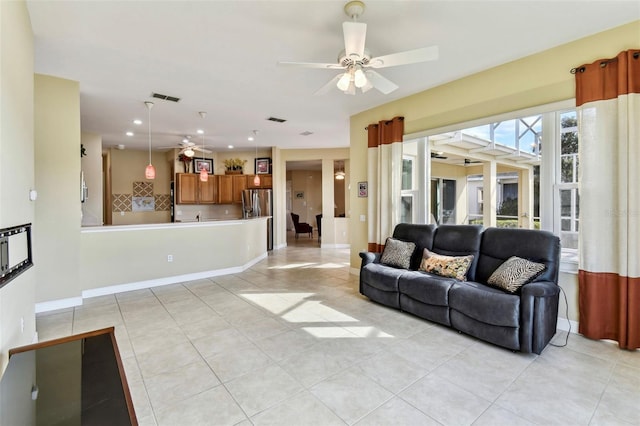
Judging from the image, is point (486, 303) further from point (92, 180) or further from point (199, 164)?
point (199, 164)

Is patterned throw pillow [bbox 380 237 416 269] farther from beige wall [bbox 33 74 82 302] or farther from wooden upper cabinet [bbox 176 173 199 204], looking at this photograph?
wooden upper cabinet [bbox 176 173 199 204]

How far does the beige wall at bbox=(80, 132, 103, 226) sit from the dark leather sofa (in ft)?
20.1

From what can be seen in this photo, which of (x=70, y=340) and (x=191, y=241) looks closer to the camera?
(x=70, y=340)

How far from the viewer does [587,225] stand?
2.85 m

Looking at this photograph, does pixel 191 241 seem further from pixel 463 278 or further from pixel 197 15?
pixel 463 278

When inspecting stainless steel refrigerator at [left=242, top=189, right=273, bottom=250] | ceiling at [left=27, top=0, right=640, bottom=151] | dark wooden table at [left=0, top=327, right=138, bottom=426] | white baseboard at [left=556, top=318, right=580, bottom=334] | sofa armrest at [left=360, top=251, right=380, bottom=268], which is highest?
ceiling at [left=27, top=0, right=640, bottom=151]

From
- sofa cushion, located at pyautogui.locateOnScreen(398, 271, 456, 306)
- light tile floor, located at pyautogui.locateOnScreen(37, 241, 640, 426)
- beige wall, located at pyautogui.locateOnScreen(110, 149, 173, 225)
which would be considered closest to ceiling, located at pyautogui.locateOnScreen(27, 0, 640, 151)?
sofa cushion, located at pyautogui.locateOnScreen(398, 271, 456, 306)

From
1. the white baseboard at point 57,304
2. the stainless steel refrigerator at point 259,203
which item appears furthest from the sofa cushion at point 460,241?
the stainless steel refrigerator at point 259,203

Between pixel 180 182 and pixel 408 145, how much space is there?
639 cm

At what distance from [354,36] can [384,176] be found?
2.74 metres

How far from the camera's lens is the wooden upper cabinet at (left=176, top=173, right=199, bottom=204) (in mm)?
8391

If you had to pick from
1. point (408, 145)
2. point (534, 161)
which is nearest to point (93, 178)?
point (408, 145)

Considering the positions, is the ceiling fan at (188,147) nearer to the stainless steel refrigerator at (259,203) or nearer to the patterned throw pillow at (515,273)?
the stainless steel refrigerator at (259,203)

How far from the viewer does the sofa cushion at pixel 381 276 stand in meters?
3.63
